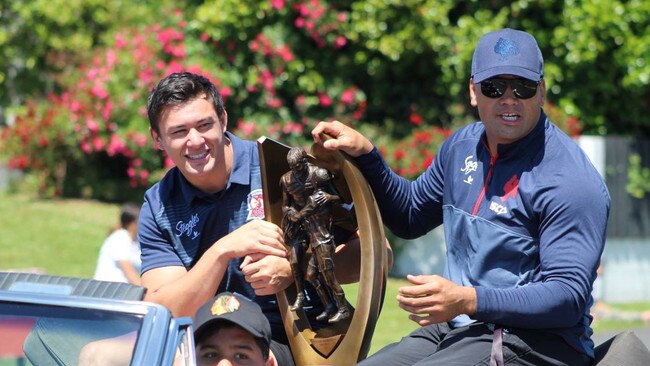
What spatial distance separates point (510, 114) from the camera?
3363 mm

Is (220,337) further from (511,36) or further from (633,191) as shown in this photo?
(633,191)

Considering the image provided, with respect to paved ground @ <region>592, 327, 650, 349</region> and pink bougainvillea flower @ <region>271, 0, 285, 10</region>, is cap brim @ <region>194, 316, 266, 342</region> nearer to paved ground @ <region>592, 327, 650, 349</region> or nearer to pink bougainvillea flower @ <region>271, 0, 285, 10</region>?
Answer: paved ground @ <region>592, 327, 650, 349</region>

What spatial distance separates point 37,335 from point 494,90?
1.59 meters

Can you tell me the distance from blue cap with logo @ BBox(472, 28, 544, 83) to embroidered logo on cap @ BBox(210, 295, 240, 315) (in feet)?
3.49

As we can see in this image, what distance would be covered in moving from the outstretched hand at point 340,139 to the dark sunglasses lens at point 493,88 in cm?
50

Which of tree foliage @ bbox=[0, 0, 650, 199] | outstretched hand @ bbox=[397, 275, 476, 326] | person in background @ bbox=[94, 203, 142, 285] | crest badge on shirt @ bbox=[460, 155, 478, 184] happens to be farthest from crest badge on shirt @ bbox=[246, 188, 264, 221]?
tree foliage @ bbox=[0, 0, 650, 199]

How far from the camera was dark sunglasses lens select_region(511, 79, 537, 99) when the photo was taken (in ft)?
11.0

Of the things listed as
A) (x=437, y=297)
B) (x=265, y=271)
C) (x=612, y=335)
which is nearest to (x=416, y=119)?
(x=612, y=335)

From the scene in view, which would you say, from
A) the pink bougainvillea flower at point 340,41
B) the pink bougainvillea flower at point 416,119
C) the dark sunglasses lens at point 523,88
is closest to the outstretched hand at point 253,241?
the dark sunglasses lens at point 523,88

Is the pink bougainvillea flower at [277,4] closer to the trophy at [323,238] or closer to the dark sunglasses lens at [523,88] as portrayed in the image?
the trophy at [323,238]

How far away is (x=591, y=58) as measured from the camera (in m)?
11.5

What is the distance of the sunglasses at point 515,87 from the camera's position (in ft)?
11.0

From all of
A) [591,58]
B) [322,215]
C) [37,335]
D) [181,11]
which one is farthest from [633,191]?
[37,335]

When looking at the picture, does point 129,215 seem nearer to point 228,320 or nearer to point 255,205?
point 255,205
